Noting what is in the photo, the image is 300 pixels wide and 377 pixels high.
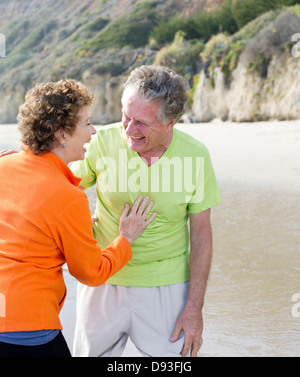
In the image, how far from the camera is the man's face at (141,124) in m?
2.12

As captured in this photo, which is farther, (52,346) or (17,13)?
(17,13)

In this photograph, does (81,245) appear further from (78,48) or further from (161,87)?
(78,48)

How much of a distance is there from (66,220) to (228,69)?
45.5ft

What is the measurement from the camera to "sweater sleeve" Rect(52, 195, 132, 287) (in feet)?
5.82

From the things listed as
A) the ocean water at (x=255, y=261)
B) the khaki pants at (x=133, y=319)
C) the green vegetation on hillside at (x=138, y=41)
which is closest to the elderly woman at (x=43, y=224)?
the khaki pants at (x=133, y=319)

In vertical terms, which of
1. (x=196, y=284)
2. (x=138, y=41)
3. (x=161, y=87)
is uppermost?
(x=161, y=87)

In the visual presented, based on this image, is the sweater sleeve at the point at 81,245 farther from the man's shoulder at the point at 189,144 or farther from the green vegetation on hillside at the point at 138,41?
the green vegetation on hillside at the point at 138,41

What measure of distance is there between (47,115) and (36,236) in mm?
406

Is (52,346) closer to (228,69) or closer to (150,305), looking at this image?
(150,305)

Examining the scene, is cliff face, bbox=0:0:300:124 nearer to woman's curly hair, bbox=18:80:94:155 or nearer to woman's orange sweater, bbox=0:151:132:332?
woman's curly hair, bbox=18:80:94:155

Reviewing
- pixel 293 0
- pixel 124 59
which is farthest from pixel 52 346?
pixel 124 59

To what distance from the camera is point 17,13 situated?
5181 centimetres

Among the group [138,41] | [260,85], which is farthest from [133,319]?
[138,41]

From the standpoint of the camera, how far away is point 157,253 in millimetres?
2246
